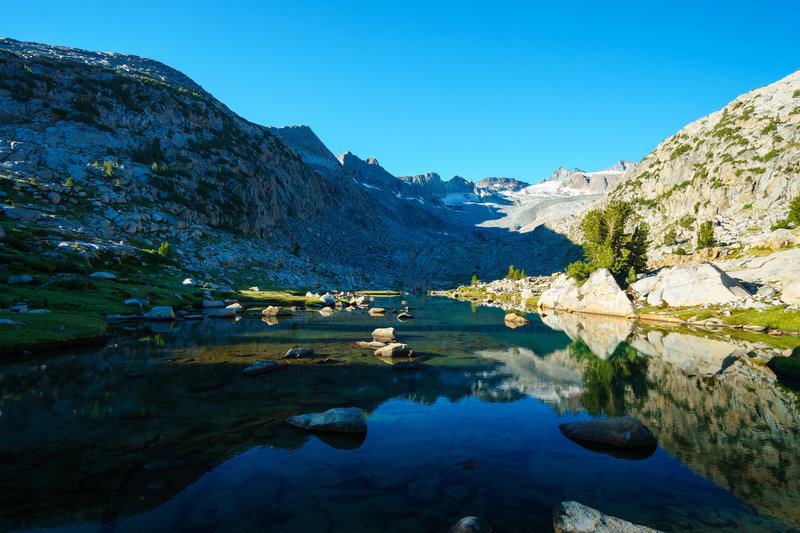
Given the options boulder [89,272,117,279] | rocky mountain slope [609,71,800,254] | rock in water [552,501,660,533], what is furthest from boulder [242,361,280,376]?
rocky mountain slope [609,71,800,254]

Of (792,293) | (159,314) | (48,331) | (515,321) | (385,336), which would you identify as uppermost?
(792,293)

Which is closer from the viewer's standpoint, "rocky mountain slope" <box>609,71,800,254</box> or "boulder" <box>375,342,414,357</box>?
"boulder" <box>375,342,414,357</box>

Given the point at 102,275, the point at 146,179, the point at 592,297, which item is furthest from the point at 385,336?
the point at 146,179

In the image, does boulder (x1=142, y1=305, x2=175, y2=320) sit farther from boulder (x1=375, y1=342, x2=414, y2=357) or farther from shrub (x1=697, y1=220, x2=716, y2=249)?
shrub (x1=697, y1=220, x2=716, y2=249)

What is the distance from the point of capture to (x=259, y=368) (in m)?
20.4

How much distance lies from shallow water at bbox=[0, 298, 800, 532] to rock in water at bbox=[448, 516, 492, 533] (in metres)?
0.51

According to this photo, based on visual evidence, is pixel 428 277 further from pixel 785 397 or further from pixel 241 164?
pixel 785 397

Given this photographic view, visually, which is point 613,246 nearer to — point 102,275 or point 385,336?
point 385,336

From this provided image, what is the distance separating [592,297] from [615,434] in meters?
58.8

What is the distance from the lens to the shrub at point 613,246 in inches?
2719

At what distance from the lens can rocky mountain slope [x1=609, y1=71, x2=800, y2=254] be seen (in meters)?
88.1

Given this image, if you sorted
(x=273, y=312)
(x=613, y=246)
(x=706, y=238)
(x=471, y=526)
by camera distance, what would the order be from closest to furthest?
(x=471, y=526), (x=273, y=312), (x=613, y=246), (x=706, y=238)

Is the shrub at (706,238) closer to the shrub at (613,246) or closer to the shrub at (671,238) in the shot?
the shrub at (613,246)

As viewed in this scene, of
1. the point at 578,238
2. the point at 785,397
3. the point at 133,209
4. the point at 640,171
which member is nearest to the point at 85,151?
the point at 133,209
